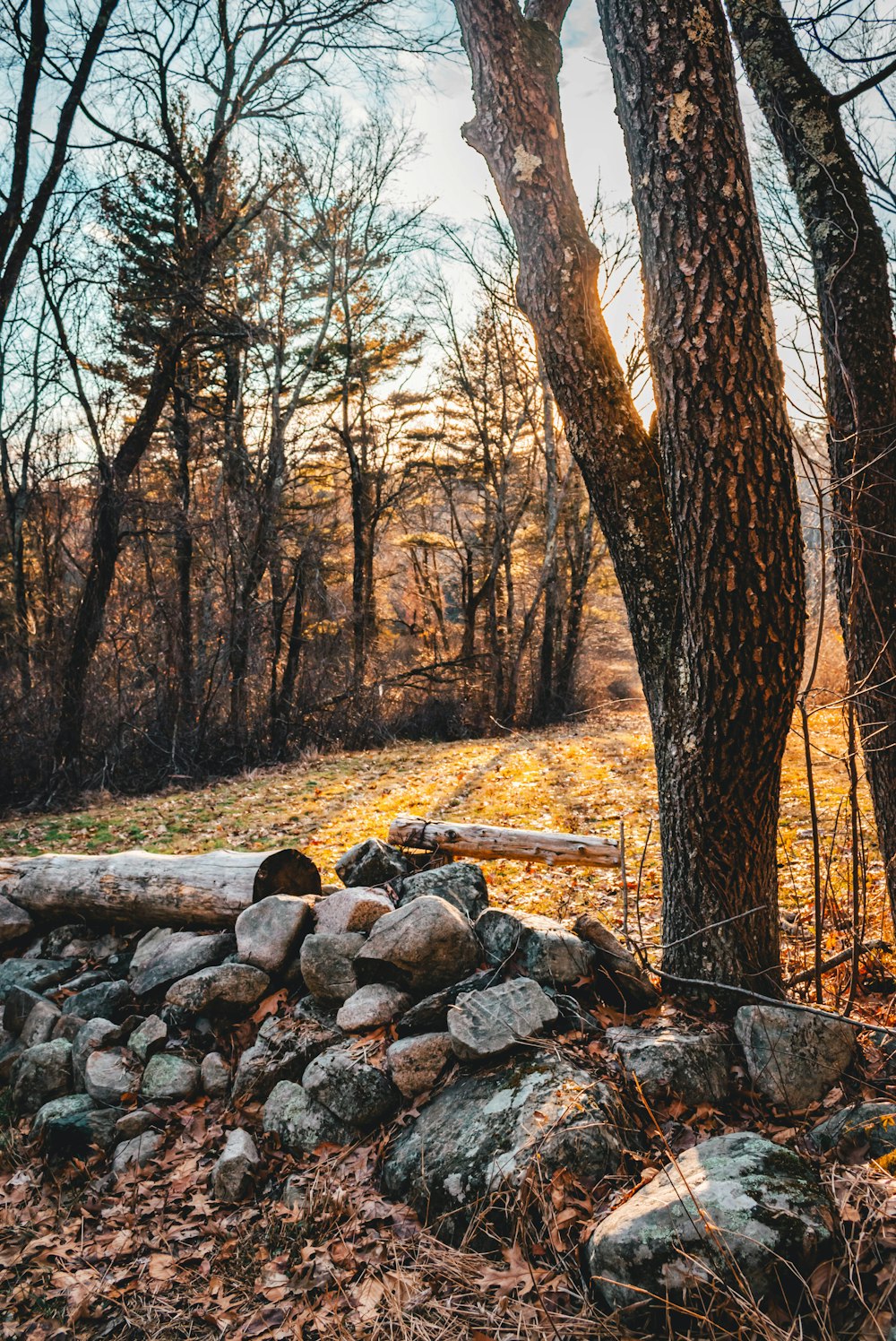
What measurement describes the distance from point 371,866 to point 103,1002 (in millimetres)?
1690

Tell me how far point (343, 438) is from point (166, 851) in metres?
13.8

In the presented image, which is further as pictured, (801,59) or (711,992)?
(801,59)

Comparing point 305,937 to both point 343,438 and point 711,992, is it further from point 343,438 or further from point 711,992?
point 343,438

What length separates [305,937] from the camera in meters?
4.04

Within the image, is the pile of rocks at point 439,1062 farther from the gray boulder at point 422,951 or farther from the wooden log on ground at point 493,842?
the wooden log on ground at point 493,842

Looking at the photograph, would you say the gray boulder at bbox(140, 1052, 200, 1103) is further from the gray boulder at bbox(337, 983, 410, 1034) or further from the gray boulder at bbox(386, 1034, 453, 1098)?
the gray boulder at bbox(386, 1034, 453, 1098)

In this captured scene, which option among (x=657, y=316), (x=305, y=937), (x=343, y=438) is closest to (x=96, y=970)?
(x=305, y=937)

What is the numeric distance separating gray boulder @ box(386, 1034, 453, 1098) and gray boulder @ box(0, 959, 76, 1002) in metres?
2.55

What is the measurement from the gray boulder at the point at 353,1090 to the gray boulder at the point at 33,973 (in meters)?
2.18

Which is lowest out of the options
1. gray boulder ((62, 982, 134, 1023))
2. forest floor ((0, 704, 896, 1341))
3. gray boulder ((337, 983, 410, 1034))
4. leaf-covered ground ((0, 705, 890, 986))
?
forest floor ((0, 704, 896, 1341))

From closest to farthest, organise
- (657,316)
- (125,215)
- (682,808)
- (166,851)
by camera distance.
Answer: (657,316), (682,808), (166,851), (125,215)

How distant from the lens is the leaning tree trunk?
284 cm

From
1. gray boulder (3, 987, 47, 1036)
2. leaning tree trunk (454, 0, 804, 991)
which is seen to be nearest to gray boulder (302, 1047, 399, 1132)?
leaning tree trunk (454, 0, 804, 991)

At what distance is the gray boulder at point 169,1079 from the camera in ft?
12.4
